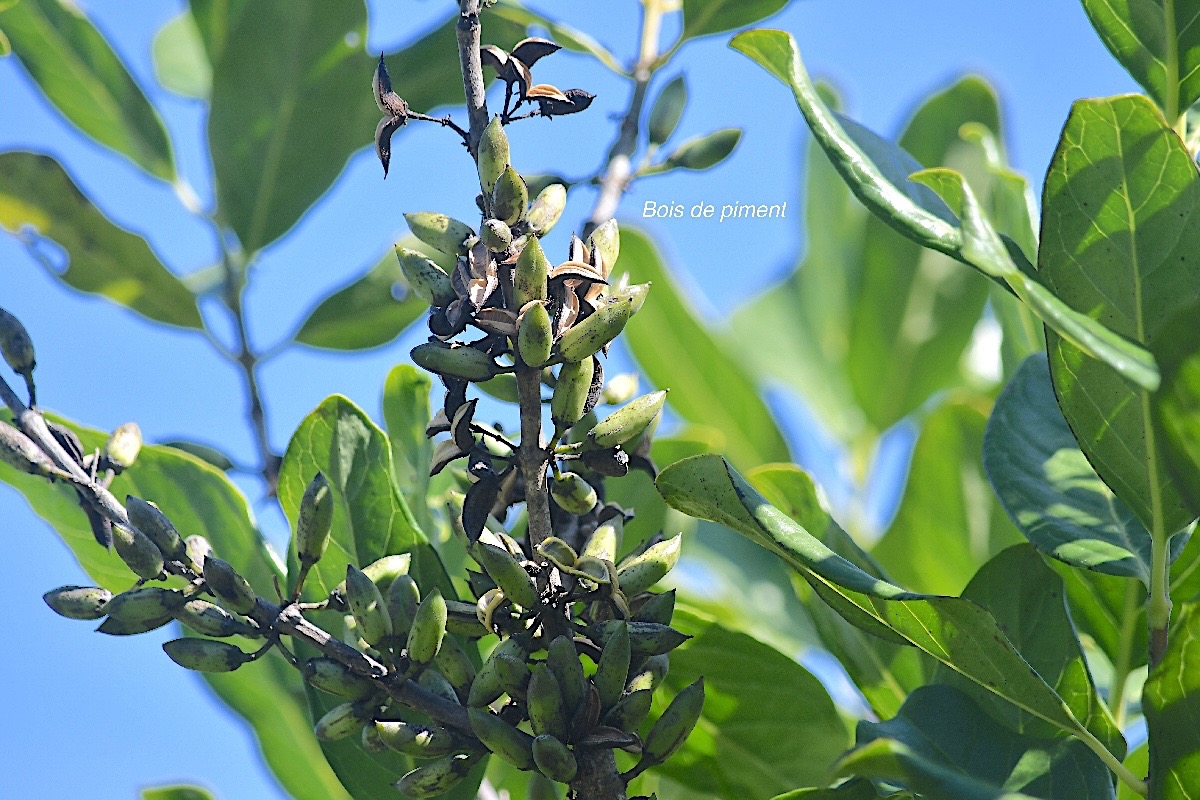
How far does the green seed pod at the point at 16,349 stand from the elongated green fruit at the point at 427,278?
1.21 ft

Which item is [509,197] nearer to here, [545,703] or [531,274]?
[531,274]

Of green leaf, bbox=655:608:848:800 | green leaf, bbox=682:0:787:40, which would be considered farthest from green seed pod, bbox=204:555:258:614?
green leaf, bbox=682:0:787:40

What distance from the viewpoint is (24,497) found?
145 centimetres

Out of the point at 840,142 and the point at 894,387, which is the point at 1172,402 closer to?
the point at 840,142

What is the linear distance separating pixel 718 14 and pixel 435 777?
1.09 m

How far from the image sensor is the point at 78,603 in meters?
0.99

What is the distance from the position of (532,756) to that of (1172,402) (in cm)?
55

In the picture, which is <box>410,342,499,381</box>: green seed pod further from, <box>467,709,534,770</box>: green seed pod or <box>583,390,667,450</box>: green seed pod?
<box>467,709,534,770</box>: green seed pod

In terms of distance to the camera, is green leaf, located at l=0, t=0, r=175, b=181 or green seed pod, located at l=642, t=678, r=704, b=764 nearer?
green seed pod, located at l=642, t=678, r=704, b=764

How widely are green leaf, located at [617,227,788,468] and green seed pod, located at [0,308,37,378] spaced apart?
1642 millimetres

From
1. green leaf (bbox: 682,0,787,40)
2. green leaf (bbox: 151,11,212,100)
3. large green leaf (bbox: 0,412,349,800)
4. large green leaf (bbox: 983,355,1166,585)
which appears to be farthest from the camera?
Result: green leaf (bbox: 151,11,212,100)

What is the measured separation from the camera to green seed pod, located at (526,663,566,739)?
92cm

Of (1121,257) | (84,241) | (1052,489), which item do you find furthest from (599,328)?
(84,241)

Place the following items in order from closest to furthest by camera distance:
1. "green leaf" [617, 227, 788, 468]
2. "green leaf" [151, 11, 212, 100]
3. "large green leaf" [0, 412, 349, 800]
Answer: "large green leaf" [0, 412, 349, 800] → "green leaf" [151, 11, 212, 100] → "green leaf" [617, 227, 788, 468]
